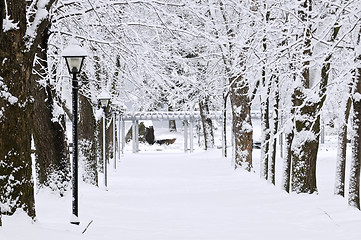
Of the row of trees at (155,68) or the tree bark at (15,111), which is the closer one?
the tree bark at (15,111)

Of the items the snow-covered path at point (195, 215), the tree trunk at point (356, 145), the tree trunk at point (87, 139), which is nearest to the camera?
the snow-covered path at point (195, 215)

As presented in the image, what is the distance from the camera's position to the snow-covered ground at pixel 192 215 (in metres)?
8.78

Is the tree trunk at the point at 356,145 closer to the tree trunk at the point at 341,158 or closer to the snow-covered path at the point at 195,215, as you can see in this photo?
the snow-covered path at the point at 195,215

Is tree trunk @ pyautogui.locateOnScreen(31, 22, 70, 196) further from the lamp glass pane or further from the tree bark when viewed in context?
the tree bark

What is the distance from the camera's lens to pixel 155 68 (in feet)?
37.7

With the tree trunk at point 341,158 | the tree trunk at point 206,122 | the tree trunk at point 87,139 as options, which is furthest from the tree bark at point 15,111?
the tree trunk at point 206,122

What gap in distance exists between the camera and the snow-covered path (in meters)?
8.92

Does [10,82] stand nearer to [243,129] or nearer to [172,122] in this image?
[243,129]

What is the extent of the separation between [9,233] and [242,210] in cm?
671

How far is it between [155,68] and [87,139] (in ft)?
20.5

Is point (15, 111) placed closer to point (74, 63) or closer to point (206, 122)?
point (74, 63)

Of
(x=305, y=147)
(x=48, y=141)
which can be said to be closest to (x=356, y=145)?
(x=305, y=147)

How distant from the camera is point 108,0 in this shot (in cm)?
1017

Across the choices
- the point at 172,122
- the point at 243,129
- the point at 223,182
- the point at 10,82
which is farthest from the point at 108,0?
the point at 172,122
